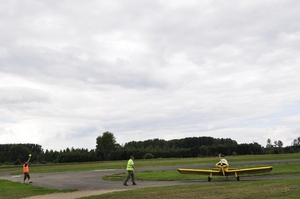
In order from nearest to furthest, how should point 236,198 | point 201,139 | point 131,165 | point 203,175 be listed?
point 236,198, point 131,165, point 203,175, point 201,139

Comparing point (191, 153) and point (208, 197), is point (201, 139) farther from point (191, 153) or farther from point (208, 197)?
point (208, 197)

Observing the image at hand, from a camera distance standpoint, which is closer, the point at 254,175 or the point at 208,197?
the point at 208,197

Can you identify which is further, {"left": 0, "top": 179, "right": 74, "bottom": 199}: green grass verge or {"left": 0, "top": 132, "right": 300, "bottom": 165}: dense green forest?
{"left": 0, "top": 132, "right": 300, "bottom": 165}: dense green forest

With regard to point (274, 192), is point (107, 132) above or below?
above

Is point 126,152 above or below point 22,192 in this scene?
above

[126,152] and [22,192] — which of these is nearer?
[22,192]

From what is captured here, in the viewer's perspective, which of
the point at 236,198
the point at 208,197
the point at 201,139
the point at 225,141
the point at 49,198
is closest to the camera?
the point at 236,198

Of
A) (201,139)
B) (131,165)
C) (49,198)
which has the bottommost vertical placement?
(49,198)

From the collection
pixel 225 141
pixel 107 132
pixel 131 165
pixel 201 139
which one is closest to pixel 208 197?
pixel 131 165

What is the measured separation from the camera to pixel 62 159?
110 m

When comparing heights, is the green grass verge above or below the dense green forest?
below

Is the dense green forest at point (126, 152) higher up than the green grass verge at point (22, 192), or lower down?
higher up

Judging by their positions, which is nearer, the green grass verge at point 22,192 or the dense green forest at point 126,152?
the green grass verge at point 22,192

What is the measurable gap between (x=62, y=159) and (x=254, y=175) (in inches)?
3766
